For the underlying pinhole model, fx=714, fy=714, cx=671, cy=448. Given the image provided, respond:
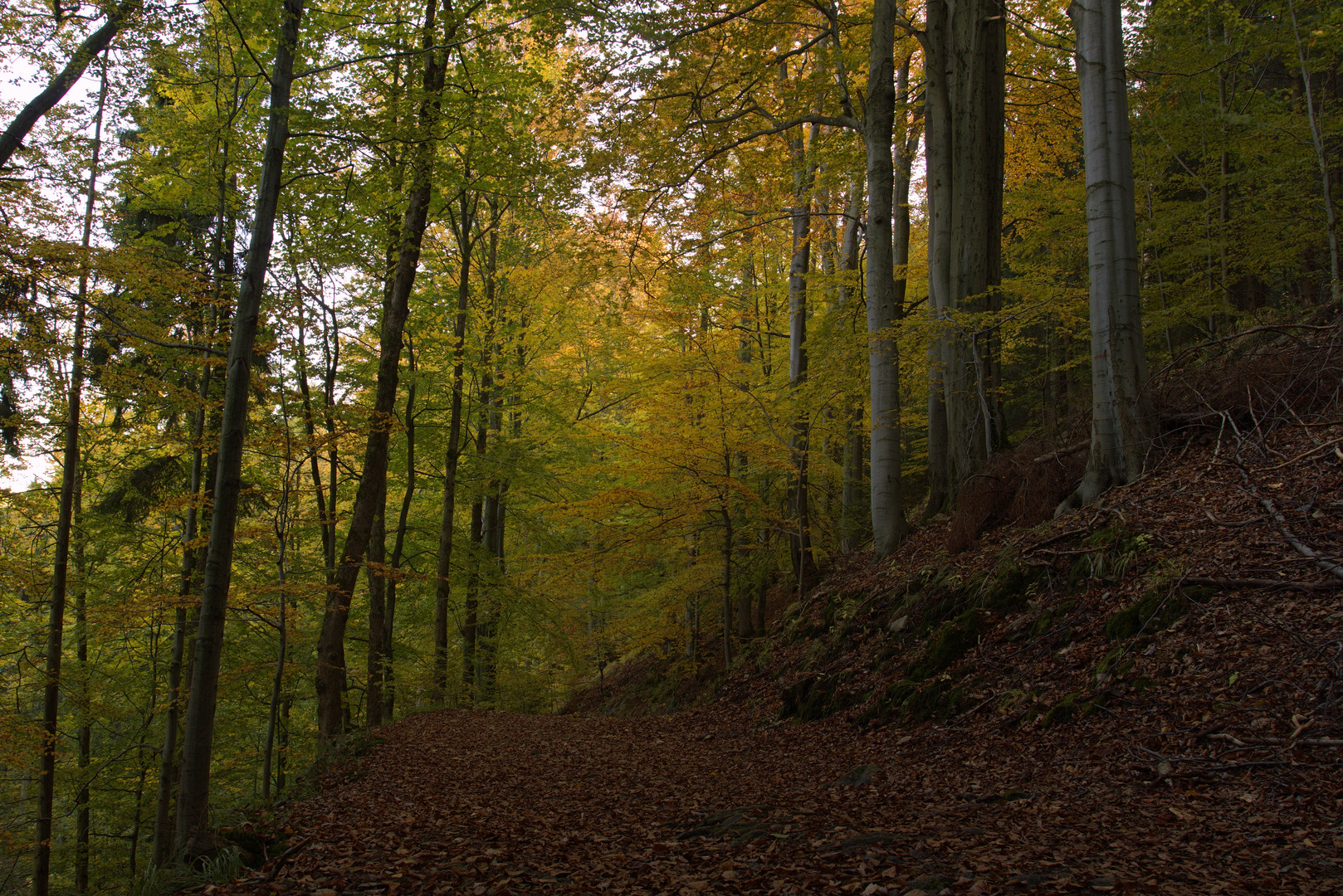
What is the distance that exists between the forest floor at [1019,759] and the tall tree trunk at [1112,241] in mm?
466

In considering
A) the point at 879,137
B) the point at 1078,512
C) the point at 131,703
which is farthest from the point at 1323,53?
the point at 131,703

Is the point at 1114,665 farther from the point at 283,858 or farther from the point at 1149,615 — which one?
the point at 283,858

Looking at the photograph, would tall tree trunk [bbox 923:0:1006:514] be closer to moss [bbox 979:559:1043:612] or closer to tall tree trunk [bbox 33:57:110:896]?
moss [bbox 979:559:1043:612]

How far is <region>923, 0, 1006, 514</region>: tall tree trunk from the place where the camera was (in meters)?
8.50

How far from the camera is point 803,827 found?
3.82 meters

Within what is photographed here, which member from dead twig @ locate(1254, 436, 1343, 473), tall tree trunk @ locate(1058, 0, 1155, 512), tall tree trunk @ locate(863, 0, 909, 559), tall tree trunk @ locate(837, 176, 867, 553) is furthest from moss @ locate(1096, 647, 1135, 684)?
tall tree trunk @ locate(837, 176, 867, 553)

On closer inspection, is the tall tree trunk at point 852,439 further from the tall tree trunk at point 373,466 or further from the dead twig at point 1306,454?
the tall tree trunk at point 373,466

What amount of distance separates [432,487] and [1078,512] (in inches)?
484

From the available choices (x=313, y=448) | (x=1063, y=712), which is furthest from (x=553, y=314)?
(x=1063, y=712)

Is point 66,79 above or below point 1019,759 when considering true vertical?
above

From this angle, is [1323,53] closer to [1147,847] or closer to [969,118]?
[969,118]

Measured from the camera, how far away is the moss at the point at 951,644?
6.20 meters

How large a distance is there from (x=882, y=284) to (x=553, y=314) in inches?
314

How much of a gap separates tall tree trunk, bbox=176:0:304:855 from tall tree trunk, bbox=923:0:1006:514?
21.8 feet
